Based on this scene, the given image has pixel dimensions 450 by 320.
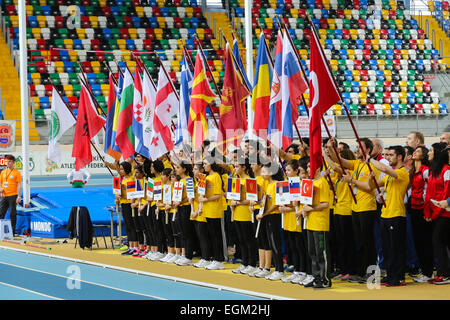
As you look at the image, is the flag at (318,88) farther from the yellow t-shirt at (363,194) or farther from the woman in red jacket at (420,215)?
the woman in red jacket at (420,215)

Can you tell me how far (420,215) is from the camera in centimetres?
1034

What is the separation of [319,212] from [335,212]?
39.7 inches

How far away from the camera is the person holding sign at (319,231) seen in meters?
9.62

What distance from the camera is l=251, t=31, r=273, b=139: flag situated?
41.9 ft

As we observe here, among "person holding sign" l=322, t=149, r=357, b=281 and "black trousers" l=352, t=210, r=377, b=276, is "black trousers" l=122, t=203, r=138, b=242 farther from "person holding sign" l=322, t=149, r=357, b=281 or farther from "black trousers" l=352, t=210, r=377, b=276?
"black trousers" l=352, t=210, r=377, b=276

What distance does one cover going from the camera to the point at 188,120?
14359 mm

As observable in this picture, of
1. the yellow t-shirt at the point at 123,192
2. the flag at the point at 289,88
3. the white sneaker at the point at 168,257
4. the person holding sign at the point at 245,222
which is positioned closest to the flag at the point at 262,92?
the flag at the point at 289,88

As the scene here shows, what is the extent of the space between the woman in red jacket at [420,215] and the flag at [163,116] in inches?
212

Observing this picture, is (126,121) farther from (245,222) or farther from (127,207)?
(245,222)

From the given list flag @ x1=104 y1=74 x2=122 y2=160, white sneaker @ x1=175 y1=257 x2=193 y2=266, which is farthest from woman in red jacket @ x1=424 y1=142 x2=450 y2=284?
flag @ x1=104 y1=74 x2=122 y2=160
